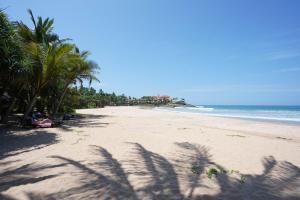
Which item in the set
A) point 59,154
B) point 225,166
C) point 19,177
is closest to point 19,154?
point 59,154

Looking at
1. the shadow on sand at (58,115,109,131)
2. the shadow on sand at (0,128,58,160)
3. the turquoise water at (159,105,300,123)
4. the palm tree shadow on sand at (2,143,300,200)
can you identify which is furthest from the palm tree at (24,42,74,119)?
the turquoise water at (159,105,300,123)

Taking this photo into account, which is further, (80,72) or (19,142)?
(80,72)

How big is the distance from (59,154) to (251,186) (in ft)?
14.4

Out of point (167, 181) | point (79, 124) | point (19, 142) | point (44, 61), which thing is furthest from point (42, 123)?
point (167, 181)

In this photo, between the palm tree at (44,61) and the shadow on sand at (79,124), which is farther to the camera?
the shadow on sand at (79,124)

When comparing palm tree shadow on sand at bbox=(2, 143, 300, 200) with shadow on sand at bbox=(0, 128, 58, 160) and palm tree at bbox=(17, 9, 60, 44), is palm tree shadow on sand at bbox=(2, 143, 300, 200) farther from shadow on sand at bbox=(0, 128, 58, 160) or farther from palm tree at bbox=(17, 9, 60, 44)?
palm tree at bbox=(17, 9, 60, 44)

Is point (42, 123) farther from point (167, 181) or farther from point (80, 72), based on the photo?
point (167, 181)

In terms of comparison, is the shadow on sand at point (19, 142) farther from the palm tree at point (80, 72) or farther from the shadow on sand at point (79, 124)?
the palm tree at point (80, 72)

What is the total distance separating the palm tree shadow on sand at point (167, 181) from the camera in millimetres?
3971

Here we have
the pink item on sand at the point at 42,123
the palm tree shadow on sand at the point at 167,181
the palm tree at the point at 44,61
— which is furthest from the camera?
the palm tree at the point at 44,61

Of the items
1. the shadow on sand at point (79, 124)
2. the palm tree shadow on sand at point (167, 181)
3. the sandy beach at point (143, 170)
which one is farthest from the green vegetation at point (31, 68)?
the palm tree shadow on sand at point (167, 181)

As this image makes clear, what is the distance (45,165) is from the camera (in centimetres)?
534

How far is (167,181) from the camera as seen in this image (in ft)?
15.0

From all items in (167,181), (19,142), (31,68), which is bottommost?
(167,181)
